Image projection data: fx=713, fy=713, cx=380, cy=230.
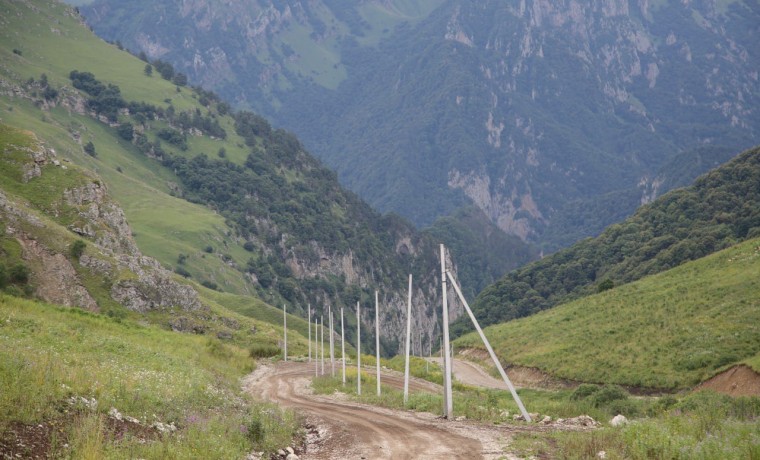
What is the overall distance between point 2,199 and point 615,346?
5878 cm

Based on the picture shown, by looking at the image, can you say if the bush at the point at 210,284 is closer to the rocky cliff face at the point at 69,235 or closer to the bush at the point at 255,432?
the rocky cliff face at the point at 69,235

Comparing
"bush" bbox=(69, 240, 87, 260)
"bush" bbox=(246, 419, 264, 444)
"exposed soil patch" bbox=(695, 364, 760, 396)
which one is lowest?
"bush" bbox=(246, 419, 264, 444)

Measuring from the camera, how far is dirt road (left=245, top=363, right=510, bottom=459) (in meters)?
20.7

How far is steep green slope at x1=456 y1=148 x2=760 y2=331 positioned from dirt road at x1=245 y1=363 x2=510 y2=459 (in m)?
110

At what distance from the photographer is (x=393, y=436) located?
2409cm

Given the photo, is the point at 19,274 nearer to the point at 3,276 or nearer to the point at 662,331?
the point at 3,276

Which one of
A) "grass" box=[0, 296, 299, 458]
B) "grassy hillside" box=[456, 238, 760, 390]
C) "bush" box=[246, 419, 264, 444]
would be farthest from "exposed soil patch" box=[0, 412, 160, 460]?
"grassy hillside" box=[456, 238, 760, 390]

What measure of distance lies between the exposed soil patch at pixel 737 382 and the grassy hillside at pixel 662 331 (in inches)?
30.9

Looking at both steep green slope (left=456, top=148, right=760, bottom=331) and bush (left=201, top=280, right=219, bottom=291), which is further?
bush (left=201, top=280, right=219, bottom=291)

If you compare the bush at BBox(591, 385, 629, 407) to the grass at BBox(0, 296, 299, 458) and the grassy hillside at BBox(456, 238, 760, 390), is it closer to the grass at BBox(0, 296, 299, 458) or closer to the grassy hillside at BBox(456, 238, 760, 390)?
the grassy hillside at BBox(456, 238, 760, 390)

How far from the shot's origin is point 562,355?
2990 inches

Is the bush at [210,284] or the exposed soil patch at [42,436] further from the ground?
the bush at [210,284]

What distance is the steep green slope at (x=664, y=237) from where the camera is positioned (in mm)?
144250

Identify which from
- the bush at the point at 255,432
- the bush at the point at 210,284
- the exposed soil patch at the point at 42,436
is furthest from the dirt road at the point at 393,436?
the bush at the point at 210,284
